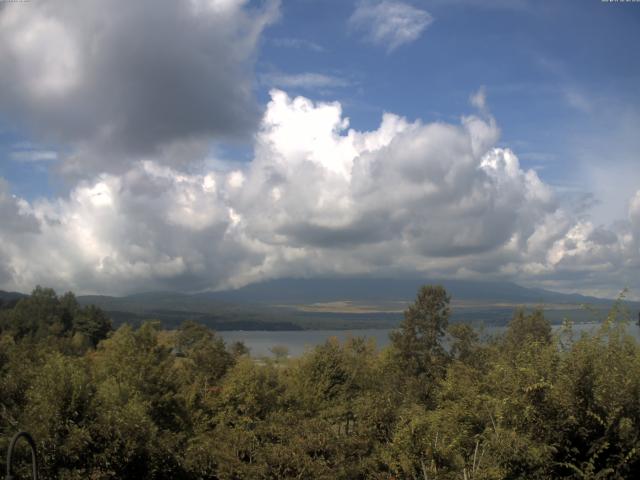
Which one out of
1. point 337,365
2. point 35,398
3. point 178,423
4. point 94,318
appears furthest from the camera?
point 94,318

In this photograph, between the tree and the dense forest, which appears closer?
the dense forest

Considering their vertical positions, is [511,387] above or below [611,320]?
below

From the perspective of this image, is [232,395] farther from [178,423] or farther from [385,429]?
[385,429]

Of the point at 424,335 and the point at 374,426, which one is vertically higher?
the point at 424,335

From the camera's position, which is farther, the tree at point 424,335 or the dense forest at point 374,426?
the tree at point 424,335

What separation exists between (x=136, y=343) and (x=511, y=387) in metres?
36.1

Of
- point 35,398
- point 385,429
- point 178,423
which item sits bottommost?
point 178,423

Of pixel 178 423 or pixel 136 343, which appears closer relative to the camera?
pixel 178 423

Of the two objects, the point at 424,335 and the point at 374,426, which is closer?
the point at 374,426

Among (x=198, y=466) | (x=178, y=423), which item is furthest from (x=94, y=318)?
(x=198, y=466)

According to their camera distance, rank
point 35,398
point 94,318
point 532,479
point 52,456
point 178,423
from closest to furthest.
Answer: point 532,479 → point 52,456 → point 35,398 → point 178,423 → point 94,318

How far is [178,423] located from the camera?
3036 centimetres

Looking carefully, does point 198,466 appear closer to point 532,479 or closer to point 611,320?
point 532,479

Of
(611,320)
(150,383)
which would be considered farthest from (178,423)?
(611,320)
